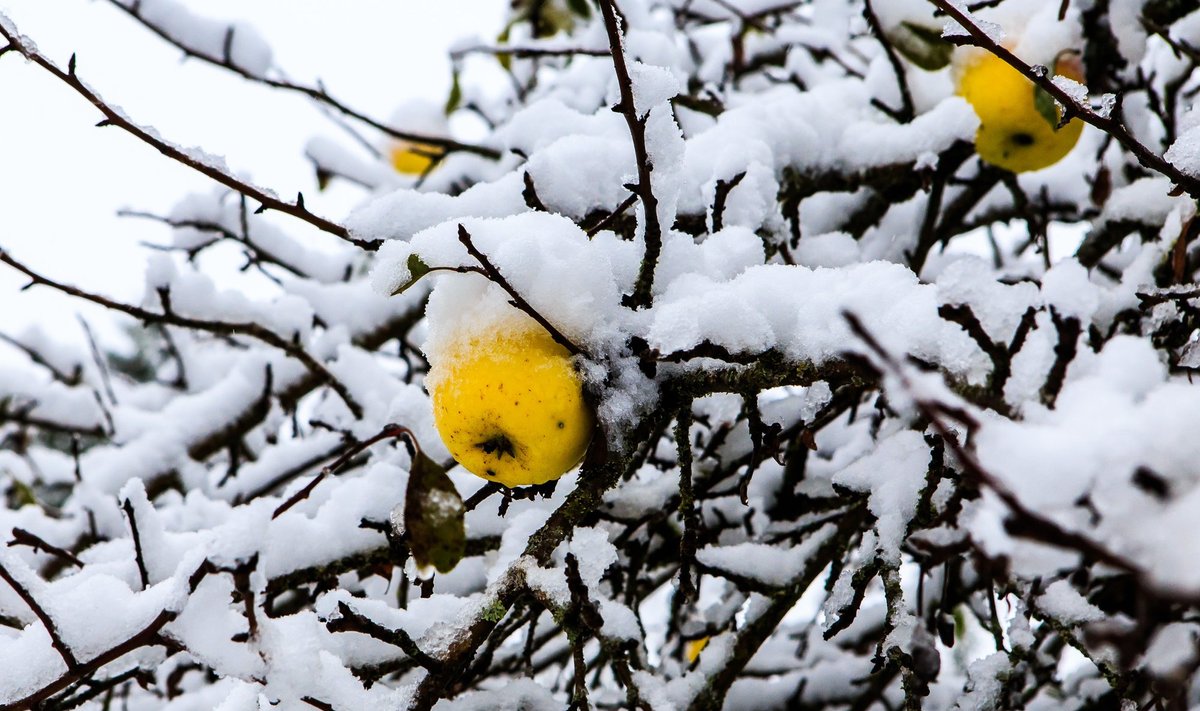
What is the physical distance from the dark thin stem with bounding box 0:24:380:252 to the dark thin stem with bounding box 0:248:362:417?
1.46 feet

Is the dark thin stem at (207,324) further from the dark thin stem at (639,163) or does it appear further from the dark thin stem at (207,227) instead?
the dark thin stem at (639,163)

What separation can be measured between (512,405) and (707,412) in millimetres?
1079

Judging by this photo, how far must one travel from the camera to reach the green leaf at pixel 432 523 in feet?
3.23

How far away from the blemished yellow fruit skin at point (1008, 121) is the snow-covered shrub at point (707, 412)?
7 centimetres

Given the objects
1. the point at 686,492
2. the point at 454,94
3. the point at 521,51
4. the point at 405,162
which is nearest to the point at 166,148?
the point at 686,492

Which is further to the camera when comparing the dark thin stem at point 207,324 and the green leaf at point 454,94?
the green leaf at point 454,94

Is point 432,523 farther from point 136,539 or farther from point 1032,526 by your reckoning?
point 136,539

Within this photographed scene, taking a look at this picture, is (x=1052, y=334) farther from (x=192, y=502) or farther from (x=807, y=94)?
(x=192, y=502)

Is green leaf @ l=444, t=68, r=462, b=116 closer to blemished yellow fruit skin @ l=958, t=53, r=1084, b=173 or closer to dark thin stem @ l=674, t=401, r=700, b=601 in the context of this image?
blemished yellow fruit skin @ l=958, t=53, r=1084, b=173

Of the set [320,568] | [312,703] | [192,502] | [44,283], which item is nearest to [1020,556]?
[312,703]

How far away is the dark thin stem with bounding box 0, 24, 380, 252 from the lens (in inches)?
50.3

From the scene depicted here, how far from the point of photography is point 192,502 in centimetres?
226

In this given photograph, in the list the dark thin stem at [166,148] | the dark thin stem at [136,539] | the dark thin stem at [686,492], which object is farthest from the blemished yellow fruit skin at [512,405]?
the dark thin stem at [136,539]

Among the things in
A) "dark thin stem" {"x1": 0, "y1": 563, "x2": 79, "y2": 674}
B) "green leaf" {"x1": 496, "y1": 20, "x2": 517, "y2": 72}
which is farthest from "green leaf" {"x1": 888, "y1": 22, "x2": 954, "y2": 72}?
"dark thin stem" {"x1": 0, "y1": 563, "x2": 79, "y2": 674}
